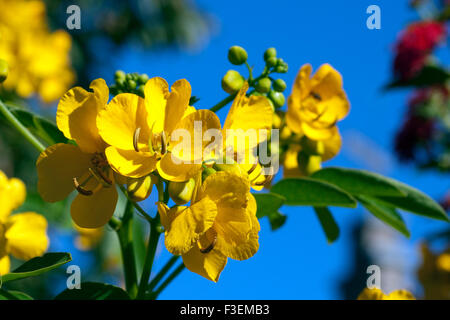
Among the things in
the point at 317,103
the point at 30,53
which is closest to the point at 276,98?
the point at 317,103

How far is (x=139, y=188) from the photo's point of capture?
2.27ft

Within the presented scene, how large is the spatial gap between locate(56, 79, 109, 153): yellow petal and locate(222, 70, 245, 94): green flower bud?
174 millimetres

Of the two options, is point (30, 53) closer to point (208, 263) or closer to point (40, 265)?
point (40, 265)

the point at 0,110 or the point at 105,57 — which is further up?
the point at 105,57

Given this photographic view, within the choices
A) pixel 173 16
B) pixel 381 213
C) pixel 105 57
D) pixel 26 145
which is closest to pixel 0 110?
pixel 381 213

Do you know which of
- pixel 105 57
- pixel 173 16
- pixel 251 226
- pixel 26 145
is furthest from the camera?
pixel 173 16

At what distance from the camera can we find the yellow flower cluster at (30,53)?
86.3 inches

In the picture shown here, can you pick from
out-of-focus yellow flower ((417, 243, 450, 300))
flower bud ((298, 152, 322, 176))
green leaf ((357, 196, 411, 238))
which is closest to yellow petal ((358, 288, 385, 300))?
green leaf ((357, 196, 411, 238))

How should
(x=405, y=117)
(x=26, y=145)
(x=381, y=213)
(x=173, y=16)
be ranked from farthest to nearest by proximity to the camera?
(x=173, y=16)
(x=26, y=145)
(x=405, y=117)
(x=381, y=213)

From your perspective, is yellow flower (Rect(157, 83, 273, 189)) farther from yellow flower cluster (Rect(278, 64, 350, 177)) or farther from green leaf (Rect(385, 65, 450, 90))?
green leaf (Rect(385, 65, 450, 90))
